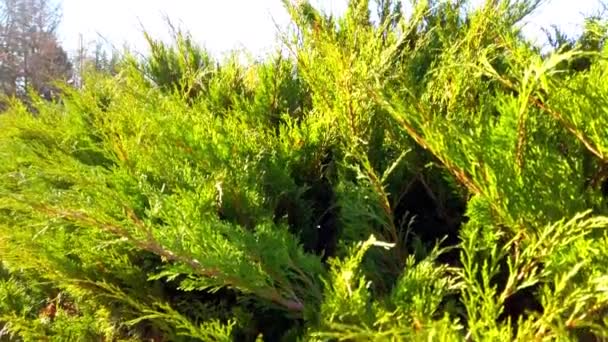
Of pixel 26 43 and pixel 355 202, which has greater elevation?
pixel 26 43

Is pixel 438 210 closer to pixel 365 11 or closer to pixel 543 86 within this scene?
pixel 543 86

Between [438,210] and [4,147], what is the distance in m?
3.30

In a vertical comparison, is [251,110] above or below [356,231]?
above

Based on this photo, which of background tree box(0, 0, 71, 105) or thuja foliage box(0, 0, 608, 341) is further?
background tree box(0, 0, 71, 105)

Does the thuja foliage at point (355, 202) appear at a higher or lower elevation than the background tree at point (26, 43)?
lower

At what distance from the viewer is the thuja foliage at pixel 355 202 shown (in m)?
1.40

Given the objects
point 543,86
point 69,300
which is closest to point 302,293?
point 543,86

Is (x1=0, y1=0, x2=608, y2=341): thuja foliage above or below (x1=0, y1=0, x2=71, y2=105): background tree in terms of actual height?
below

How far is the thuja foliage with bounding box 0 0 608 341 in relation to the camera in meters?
1.40

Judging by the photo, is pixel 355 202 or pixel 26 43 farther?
pixel 26 43

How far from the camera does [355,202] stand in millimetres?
1831

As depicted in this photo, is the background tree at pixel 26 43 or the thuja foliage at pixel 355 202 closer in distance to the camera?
the thuja foliage at pixel 355 202

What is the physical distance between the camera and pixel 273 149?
2158 mm

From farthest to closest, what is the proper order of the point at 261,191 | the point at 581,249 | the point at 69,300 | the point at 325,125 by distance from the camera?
the point at 69,300 < the point at 325,125 < the point at 261,191 < the point at 581,249
